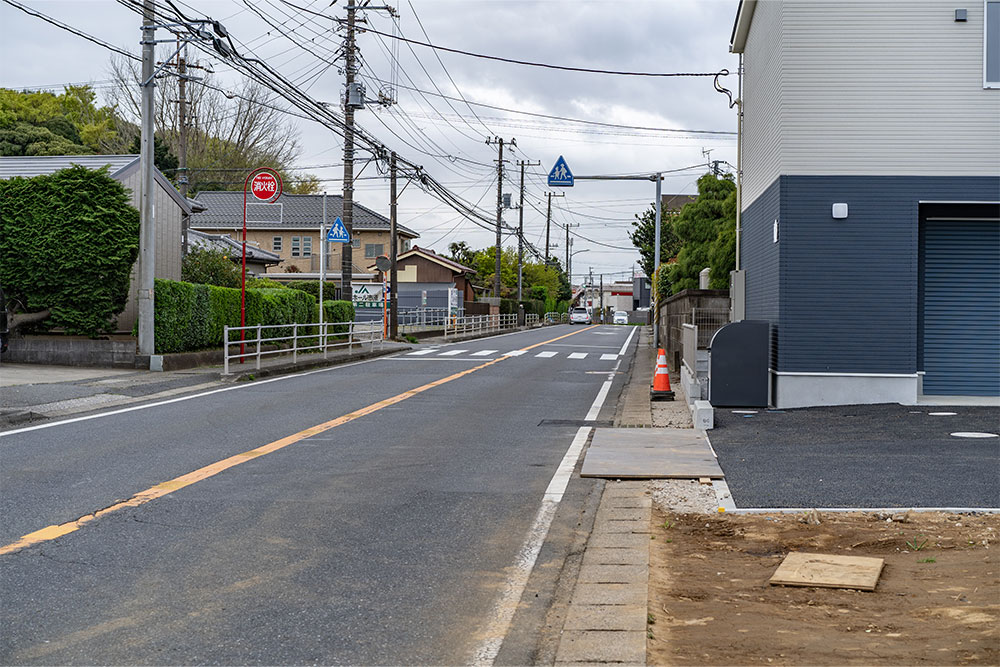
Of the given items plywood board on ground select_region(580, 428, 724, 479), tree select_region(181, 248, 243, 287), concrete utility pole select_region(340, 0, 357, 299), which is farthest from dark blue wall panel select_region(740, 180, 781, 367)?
tree select_region(181, 248, 243, 287)

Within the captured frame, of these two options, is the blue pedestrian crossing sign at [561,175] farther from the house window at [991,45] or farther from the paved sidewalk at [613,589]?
the paved sidewalk at [613,589]

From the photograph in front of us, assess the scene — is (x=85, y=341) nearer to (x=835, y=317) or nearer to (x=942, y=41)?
(x=835, y=317)

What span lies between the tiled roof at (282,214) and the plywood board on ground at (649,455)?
59638 millimetres

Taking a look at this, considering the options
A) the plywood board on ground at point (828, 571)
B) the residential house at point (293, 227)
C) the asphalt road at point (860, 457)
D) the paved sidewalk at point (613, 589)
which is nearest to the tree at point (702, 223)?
the asphalt road at point (860, 457)

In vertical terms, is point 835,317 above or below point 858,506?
above

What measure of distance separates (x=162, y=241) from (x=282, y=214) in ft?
149

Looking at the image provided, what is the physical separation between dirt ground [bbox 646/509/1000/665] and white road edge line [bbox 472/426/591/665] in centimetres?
75

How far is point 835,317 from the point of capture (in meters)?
14.5

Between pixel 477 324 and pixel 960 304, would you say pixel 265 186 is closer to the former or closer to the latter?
pixel 960 304

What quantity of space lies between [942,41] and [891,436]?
6.48m

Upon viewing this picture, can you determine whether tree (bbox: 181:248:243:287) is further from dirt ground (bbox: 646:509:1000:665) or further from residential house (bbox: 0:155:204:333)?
dirt ground (bbox: 646:509:1000:665)

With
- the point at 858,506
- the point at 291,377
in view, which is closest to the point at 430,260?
the point at 291,377

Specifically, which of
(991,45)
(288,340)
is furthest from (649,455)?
(288,340)

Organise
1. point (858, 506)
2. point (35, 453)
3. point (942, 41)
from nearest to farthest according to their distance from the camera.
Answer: point (858, 506)
point (35, 453)
point (942, 41)
